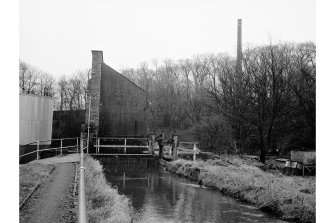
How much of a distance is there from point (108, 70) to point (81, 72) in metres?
34.5

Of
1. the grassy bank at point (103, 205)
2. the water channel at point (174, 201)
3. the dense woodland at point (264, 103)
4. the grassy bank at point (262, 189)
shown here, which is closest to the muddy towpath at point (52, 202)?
the grassy bank at point (103, 205)

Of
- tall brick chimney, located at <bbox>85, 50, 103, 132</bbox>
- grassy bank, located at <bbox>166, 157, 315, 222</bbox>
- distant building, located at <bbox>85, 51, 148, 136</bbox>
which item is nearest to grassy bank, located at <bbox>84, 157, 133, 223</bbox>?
grassy bank, located at <bbox>166, 157, 315, 222</bbox>

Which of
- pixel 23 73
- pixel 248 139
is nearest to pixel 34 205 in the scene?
pixel 248 139

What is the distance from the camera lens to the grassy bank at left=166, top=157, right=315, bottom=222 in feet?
26.6

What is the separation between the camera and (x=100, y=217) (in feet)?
20.5

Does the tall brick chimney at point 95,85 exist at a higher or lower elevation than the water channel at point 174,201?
higher

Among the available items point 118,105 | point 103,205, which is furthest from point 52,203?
point 118,105

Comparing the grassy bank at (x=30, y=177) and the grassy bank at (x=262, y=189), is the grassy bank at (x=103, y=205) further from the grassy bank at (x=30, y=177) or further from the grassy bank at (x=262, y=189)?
the grassy bank at (x=262, y=189)

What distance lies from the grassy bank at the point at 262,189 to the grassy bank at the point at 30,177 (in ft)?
17.5

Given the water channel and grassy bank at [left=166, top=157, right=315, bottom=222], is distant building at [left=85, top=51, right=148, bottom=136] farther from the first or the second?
grassy bank at [left=166, top=157, right=315, bottom=222]

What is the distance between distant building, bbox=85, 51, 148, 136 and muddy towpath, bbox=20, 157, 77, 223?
1179 centimetres

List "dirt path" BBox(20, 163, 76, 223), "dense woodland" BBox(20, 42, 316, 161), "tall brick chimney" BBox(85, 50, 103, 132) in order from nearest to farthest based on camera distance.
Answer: "dirt path" BBox(20, 163, 76, 223)
"dense woodland" BBox(20, 42, 316, 161)
"tall brick chimney" BBox(85, 50, 103, 132)

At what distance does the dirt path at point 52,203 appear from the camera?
20.5ft
